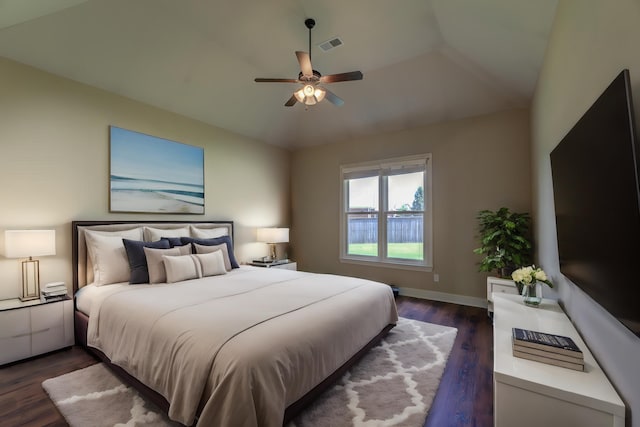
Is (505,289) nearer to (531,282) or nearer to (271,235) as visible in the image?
(531,282)

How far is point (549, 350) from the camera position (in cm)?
146

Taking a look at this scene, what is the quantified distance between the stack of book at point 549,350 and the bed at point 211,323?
3.82 feet

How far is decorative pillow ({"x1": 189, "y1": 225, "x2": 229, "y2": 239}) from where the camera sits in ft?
13.6

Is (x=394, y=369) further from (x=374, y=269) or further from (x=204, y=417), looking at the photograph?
(x=374, y=269)

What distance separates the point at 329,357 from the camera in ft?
6.73

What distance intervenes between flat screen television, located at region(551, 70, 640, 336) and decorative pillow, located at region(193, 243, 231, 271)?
139 inches

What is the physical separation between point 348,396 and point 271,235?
3363 mm

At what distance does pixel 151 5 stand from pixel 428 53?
3271mm

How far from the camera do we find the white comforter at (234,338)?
4.96ft

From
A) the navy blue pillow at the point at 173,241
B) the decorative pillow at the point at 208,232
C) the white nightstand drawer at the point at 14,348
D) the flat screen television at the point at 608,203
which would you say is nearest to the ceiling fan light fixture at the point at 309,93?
the flat screen television at the point at 608,203

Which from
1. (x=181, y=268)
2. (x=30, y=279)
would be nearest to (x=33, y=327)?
(x=30, y=279)

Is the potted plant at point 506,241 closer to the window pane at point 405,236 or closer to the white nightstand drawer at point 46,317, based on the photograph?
the window pane at point 405,236

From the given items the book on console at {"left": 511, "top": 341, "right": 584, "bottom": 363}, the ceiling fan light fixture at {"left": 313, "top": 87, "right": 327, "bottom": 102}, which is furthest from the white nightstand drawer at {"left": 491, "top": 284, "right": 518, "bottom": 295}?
the ceiling fan light fixture at {"left": 313, "top": 87, "right": 327, "bottom": 102}

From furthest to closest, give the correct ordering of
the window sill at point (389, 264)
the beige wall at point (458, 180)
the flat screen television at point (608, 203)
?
the window sill at point (389, 264)
the beige wall at point (458, 180)
the flat screen television at point (608, 203)
